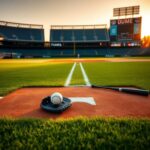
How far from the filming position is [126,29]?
46.1 metres

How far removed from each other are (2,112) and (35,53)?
49.1m

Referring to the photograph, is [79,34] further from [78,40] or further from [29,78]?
[29,78]

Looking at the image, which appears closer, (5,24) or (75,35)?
(5,24)

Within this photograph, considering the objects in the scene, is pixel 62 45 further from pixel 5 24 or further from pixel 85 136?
pixel 85 136

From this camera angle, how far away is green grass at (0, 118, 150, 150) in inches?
81.8

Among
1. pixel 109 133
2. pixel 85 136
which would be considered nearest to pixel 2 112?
pixel 85 136

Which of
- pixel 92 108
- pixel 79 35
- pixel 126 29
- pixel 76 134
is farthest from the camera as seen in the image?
pixel 79 35

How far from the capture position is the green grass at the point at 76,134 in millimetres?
2078

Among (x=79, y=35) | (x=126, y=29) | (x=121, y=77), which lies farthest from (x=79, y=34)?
(x=121, y=77)

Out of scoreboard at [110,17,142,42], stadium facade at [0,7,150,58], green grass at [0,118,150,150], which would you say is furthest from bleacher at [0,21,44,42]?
green grass at [0,118,150,150]

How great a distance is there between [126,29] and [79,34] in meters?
15.0

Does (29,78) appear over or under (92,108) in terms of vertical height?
under

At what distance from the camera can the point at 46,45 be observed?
5316cm

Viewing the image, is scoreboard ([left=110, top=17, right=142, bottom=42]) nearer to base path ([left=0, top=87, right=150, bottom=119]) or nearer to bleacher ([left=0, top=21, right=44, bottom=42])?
bleacher ([left=0, top=21, right=44, bottom=42])
